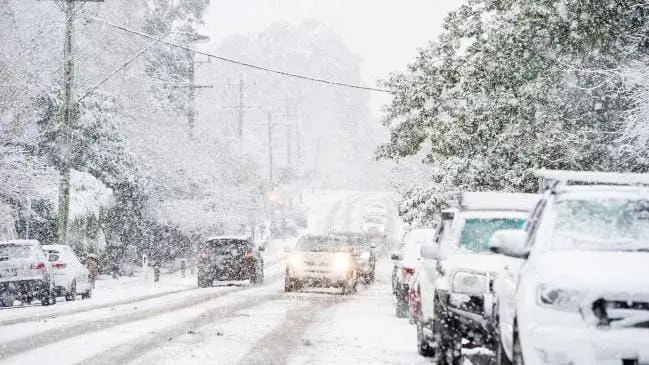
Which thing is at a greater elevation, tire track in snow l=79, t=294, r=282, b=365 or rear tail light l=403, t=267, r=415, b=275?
rear tail light l=403, t=267, r=415, b=275

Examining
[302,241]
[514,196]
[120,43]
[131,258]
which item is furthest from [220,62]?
[514,196]

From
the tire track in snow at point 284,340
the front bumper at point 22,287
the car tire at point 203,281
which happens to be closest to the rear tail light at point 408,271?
the tire track in snow at point 284,340

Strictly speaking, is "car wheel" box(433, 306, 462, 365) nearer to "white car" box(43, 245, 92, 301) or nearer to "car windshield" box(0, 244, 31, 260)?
"car windshield" box(0, 244, 31, 260)

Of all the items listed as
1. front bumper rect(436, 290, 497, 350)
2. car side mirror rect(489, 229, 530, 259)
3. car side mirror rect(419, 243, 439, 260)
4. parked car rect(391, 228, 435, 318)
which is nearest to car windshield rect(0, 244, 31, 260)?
parked car rect(391, 228, 435, 318)

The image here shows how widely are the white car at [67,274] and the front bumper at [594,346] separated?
2179 cm

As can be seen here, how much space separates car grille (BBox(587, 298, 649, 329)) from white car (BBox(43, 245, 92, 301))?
860 inches

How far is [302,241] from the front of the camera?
30828mm

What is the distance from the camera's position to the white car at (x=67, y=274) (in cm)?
2783

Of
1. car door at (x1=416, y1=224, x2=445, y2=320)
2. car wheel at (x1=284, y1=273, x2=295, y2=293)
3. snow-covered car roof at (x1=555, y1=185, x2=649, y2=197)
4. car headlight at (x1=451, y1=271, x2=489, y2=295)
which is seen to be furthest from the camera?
car wheel at (x1=284, y1=273, x2=295, y2=293)

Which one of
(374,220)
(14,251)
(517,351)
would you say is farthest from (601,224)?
(374,220)

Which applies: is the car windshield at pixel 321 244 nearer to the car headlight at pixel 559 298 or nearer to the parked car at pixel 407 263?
the parked car at pixel 407 263

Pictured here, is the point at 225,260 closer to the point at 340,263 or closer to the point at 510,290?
the point at 340,263

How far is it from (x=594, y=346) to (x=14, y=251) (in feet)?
70.8

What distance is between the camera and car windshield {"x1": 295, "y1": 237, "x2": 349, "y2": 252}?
98.1 feet
